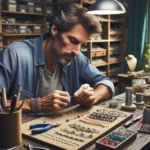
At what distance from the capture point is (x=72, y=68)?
1.64 metres

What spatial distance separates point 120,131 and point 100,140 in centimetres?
12

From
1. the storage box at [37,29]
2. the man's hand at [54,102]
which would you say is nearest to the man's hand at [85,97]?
the man's hand at [54,102]

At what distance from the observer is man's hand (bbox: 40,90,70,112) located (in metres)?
1.18

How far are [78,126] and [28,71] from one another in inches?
21.6

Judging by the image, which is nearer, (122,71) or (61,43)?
(61,43)

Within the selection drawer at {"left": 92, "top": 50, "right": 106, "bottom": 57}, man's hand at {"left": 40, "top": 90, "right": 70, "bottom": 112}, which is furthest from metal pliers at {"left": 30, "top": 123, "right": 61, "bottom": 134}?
drawer at {"left": 92, "top": 50, "right": 106, "bottom": 57}

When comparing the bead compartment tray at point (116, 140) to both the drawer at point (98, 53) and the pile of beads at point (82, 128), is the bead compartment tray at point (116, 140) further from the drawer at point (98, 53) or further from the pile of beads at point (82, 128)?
the drawer at point (98, 53)

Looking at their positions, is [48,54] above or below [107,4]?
below

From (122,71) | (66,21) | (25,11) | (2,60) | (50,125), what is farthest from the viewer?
(122,71)

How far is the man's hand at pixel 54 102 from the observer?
1.18 m

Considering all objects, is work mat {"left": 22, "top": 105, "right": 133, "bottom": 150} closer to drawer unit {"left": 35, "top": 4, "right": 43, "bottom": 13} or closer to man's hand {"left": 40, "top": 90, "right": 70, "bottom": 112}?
man's hand {"left": 40, "top": 90, "right": 70, "bottom": 112}

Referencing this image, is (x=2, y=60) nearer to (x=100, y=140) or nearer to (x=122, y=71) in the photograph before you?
(x=100, y=140)

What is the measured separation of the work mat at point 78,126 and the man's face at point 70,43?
330 mm

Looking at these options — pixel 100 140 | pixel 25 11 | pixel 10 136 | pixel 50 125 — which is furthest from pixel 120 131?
pixel 25 11
